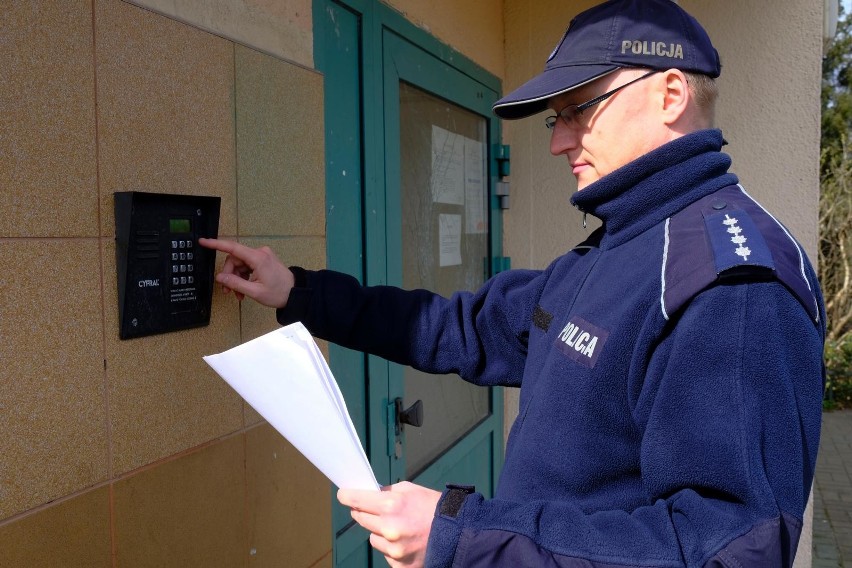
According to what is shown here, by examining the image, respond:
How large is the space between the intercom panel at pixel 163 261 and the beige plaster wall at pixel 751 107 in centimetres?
248

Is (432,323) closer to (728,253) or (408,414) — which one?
(408,414)

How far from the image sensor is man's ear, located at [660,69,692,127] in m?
1.37

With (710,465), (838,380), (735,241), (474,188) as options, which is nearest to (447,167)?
(474,188)

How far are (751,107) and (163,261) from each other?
10.1 ft

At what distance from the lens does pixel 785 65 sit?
11.3ft

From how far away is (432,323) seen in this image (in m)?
1.89

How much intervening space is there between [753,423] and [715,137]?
1.92ft

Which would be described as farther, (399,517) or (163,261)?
(163,261)

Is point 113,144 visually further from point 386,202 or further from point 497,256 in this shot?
point 497,256

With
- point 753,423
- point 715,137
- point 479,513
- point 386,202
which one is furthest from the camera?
point 386,202

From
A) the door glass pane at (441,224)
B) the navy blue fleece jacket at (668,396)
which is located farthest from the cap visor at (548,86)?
the door glass pane at (441,224)

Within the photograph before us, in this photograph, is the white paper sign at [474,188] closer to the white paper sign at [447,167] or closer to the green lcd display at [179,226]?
the white paper sign at [447,167]

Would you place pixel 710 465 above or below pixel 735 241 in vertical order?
below

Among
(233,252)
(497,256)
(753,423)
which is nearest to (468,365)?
(233,252)
